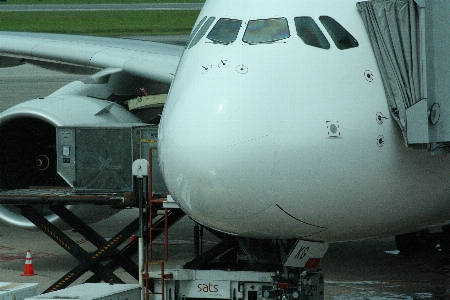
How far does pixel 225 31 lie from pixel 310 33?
0.87 meters

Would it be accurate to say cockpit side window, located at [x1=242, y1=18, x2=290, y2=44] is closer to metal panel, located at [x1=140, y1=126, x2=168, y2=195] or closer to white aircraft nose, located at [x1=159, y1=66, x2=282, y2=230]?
white aircraft nose, located at [x1=159, y1=66, x2=282, y2=230]

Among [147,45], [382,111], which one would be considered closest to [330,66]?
[382,111]

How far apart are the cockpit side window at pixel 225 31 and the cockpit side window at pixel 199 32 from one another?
0.13 metres

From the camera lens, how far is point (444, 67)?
35.1ft

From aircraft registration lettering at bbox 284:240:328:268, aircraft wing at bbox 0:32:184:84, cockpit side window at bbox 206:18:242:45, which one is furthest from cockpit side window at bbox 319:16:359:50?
aircraft wing at bbox 0:32:184:84

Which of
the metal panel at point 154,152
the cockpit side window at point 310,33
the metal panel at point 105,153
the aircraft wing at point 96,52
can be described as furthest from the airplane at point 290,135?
the aircraft wing at point 96,52

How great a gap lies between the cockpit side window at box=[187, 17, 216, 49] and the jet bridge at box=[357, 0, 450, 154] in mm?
1561

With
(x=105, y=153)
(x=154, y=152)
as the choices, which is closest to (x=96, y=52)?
(x=105, y=153)

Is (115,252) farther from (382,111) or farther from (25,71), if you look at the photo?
(25,71)

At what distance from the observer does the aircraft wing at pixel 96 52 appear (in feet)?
61.1

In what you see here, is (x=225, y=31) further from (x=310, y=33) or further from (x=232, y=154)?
(x=232, y=154)

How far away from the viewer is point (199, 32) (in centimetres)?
1118

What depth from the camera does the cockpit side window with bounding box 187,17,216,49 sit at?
11.1m

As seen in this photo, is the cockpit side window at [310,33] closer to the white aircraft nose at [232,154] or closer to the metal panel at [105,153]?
the white aircraft nose at [232,154]
